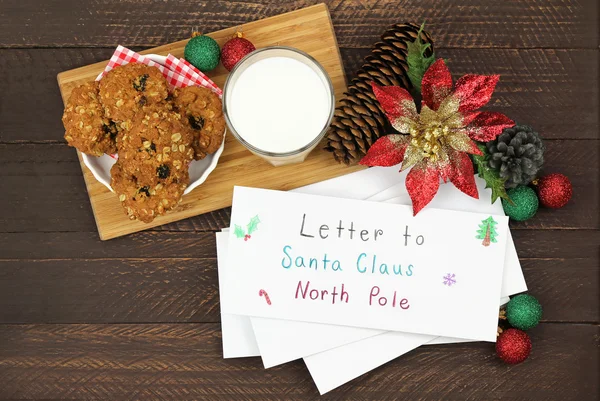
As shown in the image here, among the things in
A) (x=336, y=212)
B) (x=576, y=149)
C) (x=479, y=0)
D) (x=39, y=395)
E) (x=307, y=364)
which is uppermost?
(x=479, y=0)

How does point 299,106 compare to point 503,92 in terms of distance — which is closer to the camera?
point 299,106

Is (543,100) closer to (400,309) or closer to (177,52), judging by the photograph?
(400,309)

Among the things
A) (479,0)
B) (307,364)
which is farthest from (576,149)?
(307,364)

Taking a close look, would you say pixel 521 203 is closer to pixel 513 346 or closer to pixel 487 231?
pixel 487 231

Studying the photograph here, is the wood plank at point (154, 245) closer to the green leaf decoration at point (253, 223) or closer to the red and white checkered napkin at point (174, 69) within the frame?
the green leaf decoration at point (253, 223)

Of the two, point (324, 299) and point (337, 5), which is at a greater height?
point (337, 5)

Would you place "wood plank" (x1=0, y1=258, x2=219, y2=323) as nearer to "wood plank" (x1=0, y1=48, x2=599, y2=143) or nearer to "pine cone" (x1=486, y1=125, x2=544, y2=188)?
"wood plank" (x1=0, y1=48, x2=599, y2=143)

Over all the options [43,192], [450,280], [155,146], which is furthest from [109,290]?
[450,280]
